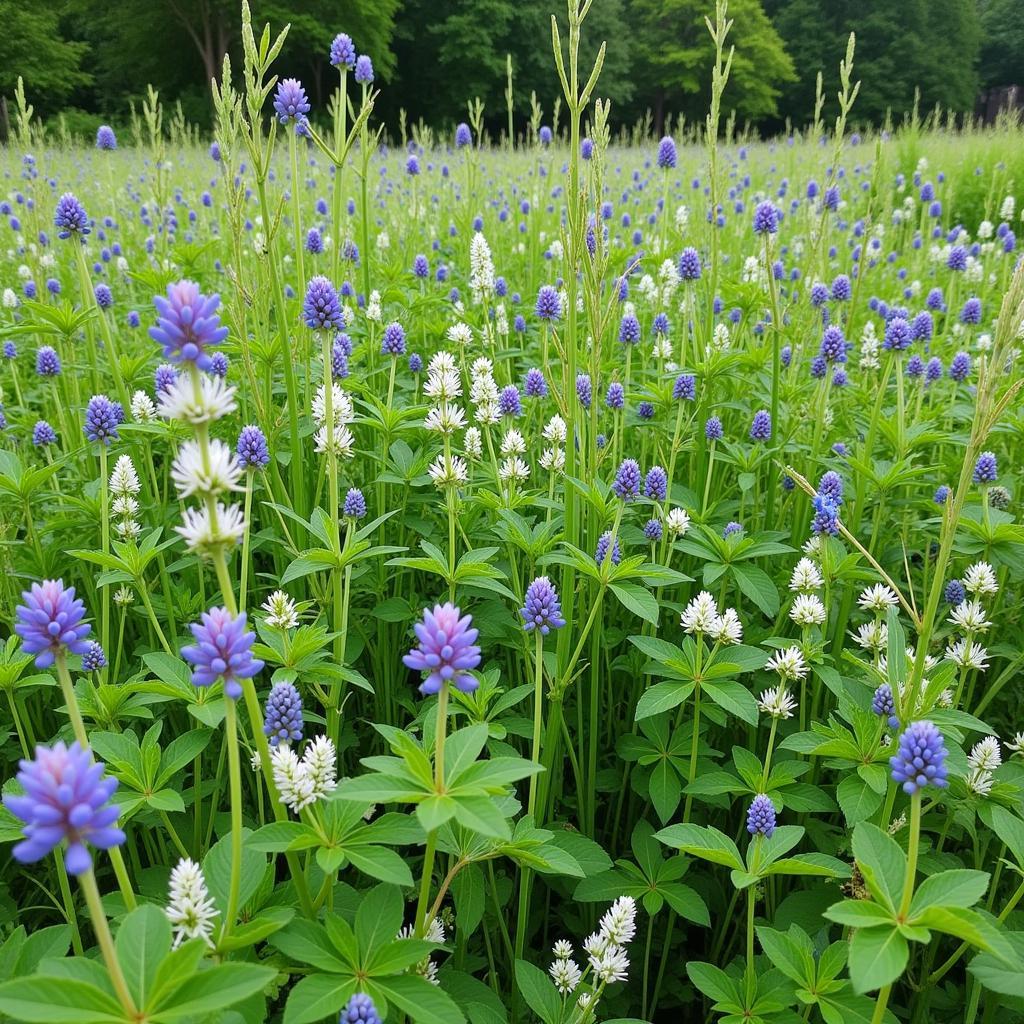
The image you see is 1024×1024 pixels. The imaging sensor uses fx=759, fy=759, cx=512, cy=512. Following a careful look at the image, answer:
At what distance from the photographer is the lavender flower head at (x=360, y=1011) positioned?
3.64 feet

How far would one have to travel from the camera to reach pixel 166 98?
31906 mm

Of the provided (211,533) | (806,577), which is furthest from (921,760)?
(211,533)

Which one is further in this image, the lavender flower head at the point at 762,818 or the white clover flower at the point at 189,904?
the lavender flower head at the point at 762,818

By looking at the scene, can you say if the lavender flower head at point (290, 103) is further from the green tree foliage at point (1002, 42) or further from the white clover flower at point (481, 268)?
the green tree foliage at point (1002, 42)

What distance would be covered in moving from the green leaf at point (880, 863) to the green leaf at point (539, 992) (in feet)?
2.21

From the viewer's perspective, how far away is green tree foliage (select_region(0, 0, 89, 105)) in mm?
25812

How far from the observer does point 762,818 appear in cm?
154

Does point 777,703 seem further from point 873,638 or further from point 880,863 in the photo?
point 880,863

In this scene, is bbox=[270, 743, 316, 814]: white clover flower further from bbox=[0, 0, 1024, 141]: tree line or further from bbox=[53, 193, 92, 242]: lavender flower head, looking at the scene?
bbox=[0, 0, 1024, 141]: tree line

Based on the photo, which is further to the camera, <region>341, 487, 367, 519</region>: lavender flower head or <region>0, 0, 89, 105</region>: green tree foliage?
<region>0, 0, 89, 105</region>: green tree foliage

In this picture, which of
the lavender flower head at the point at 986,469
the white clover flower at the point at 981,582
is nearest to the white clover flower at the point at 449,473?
the white clover flower at the point at 981,582

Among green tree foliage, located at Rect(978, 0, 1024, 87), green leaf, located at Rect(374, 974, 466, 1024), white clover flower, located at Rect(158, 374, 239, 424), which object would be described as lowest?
green leaf, located at Rect(374, 974, 466, 1024)

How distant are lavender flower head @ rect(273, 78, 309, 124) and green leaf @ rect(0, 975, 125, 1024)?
7.67ft

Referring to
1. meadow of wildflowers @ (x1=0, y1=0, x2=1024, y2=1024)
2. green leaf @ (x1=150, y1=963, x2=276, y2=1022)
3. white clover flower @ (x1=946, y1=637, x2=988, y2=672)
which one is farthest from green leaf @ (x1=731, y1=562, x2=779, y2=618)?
green leaf @ (x1=150, y1=963, x2=276, y2=1022)
